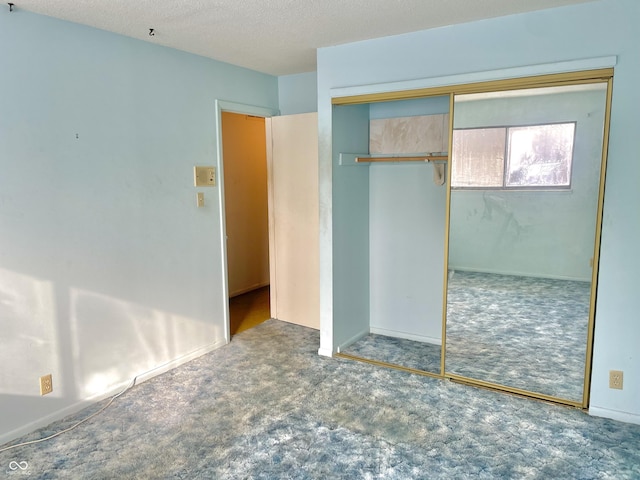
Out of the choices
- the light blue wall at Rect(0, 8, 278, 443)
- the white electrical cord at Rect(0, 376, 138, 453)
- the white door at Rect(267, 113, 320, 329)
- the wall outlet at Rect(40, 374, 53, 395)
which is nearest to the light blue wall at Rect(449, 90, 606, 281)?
the white door at Rect(267, 113, 320, 329)

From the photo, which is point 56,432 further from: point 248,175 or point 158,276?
point 248,175

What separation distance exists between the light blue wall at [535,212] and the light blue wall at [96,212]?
6.77 ft

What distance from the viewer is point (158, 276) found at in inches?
133

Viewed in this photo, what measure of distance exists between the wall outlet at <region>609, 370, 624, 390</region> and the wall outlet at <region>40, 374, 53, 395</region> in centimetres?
344

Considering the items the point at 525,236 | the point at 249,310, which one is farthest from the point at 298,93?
the point at 525,236

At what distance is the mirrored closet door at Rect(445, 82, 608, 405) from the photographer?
2736 millimetres

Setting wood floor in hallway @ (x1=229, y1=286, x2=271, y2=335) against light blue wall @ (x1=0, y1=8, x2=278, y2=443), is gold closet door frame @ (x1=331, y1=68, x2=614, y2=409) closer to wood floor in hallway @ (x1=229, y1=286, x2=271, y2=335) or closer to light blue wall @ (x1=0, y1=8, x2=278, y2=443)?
light blue wall @ (x1=0, y1=8, x2=278, y2=443)

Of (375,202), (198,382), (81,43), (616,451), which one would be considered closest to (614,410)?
(616,451)

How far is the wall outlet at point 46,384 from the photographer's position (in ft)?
8.85

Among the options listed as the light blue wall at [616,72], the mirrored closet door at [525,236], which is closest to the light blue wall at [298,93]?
the light blue wall at [616,72]

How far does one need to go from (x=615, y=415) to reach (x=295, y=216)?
9.57ft

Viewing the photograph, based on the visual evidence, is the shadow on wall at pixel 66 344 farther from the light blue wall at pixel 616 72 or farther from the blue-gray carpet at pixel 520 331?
the light blue wall at pixel 616 72

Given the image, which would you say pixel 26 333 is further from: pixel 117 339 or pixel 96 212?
pixel 96 212

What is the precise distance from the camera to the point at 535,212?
9.65ft
